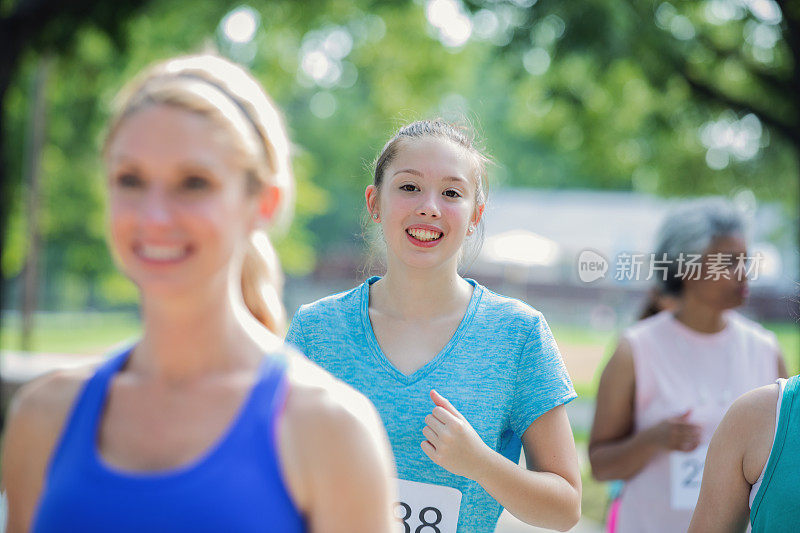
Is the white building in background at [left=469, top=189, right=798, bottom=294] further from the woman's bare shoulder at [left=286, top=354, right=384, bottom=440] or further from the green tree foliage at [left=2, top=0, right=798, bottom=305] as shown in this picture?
the woman's bare shoulder at [left=286, top=354, right=384, bottom=440]

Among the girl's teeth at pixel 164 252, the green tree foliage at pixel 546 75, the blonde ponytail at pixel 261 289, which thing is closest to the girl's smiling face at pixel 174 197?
the girl's teeth at pixel 164 252

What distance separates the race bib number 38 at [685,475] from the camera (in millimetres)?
2889

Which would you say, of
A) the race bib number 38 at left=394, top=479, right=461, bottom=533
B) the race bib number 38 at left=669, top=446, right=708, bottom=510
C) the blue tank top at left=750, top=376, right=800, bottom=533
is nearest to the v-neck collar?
the race bib number 38 at left=394, top=479, right=461, bottom=533

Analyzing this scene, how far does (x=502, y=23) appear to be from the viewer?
907 centimetres

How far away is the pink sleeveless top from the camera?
291 cm

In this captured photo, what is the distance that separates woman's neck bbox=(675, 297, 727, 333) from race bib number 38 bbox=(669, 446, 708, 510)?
1.52ft

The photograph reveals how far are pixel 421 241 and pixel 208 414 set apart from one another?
3.19ft

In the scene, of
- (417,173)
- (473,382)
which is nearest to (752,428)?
(473,382)

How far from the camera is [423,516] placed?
6.43ft

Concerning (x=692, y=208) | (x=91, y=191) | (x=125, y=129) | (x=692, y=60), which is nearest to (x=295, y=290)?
(x=91, y=191)

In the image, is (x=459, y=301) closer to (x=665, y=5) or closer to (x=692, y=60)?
(x=665, y=5)

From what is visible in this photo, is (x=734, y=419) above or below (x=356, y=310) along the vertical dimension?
below

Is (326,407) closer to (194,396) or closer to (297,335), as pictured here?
(194,396)

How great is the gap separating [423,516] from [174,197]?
1088mm
